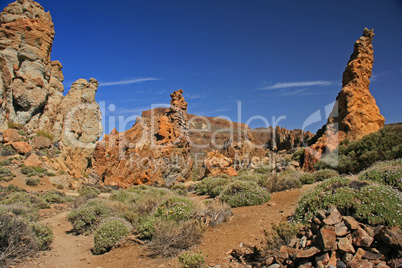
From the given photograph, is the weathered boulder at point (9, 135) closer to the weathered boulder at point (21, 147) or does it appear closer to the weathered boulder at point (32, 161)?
the weathered boulder at point (21, 147)

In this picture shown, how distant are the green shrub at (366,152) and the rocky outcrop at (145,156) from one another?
59.8 ft

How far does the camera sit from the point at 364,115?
1494 centimetres

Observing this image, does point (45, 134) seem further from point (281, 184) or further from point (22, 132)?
point (281, 184)

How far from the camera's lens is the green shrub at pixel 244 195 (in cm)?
878

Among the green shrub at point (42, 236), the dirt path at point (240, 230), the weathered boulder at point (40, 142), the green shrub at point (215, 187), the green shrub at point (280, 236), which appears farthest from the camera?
the weathered boulder at point (40, 142)

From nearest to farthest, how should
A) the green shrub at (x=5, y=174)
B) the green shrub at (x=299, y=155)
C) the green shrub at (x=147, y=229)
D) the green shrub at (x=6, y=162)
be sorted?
the green shrub at (x=147, y=229) < the green shrub at (x=299, y=155) < the green shrub at (x=5, y=174) < the green shrub at (x=6, y=162)

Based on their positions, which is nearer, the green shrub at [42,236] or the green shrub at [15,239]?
the green shrub at [15,239]

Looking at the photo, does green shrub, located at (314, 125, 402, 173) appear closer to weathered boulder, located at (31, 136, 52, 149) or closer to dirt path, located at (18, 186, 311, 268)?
dirt path, located at (18, 186, 311, 268)

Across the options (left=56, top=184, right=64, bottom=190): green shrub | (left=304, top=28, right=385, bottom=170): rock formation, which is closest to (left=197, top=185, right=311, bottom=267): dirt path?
(left=304, top=28, right=385, bottom=170): rock formation

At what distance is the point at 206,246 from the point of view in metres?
5.43

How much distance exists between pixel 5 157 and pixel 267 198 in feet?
77.1

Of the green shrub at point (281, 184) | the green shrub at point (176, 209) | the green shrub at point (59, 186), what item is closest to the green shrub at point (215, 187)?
the green shrub at point (281, 184)

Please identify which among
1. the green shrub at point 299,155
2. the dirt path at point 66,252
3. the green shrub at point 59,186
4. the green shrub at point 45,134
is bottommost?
the dirt path at point 66,252

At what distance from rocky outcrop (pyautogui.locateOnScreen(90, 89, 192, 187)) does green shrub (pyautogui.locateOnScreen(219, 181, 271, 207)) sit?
18759 millimetres
